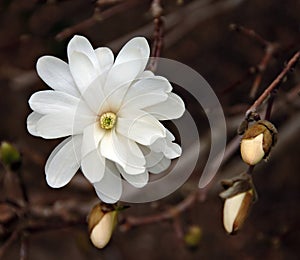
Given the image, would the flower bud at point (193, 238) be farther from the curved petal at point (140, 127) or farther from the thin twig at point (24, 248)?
the curved petal at point (140, 127)

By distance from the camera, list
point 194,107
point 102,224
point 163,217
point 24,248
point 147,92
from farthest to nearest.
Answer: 1. point 194,107
2. point 163,217
3. point 24,248
4. point 102,224
5. point 147,92

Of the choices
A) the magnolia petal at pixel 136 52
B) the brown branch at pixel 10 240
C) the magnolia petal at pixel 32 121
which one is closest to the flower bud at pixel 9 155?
the brown branch at pixel 10 240

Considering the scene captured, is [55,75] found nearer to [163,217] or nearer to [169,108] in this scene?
[169,108]

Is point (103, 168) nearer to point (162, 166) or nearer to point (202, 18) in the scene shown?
point (162, 166)

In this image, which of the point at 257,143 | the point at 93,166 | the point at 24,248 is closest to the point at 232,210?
the point at 257,143

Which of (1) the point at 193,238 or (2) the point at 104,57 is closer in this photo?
(2) the point at 104,57

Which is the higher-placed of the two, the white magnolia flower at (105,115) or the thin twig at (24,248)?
the white magnolia flower at (105,115)
